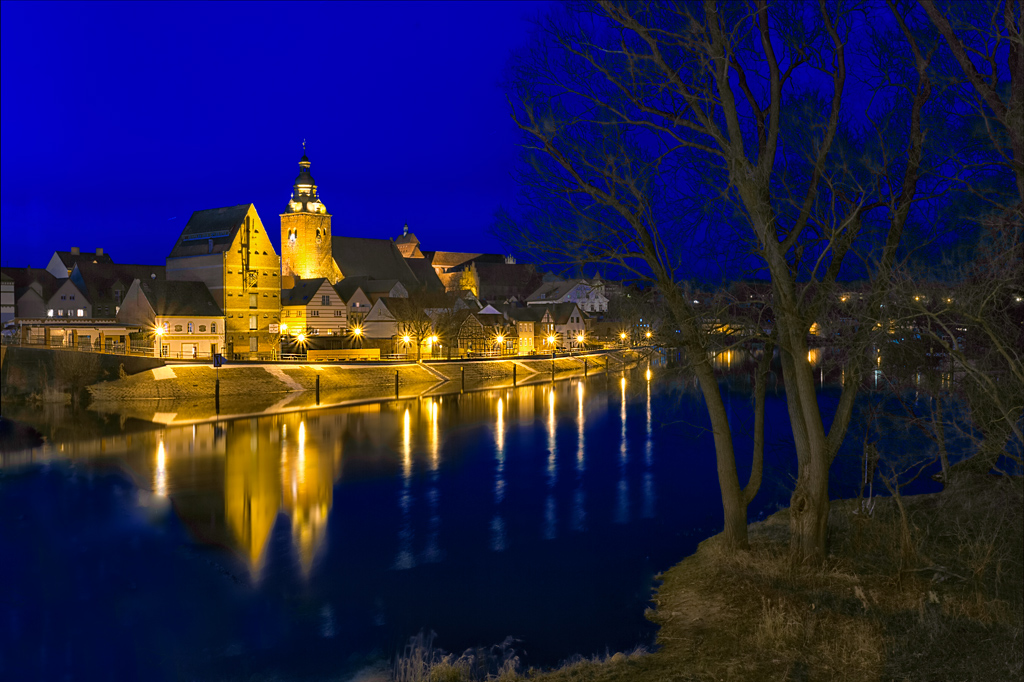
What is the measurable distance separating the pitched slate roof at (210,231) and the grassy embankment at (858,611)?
2333 inches

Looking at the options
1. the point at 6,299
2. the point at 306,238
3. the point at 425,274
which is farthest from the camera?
the point at 425,274

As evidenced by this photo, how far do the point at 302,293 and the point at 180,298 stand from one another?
496 inches

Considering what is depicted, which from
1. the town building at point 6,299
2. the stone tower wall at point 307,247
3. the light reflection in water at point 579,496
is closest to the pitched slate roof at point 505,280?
the stone tower wall at point 307,247

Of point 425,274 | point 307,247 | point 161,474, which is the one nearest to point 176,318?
point 161,474

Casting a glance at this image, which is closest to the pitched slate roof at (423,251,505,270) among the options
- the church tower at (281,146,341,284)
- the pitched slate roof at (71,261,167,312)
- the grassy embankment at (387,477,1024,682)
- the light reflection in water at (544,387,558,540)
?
the church tower at (281,146,341,284)

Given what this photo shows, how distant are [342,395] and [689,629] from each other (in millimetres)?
42799

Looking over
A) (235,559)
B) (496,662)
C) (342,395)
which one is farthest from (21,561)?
(342,395)

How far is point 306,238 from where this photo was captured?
91625mm

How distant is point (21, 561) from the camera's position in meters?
17.4

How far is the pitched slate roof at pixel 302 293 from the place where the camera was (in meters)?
69.2

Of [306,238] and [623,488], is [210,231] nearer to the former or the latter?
[306,238]

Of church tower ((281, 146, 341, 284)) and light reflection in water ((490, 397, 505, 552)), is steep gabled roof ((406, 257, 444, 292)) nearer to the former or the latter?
church tower ((281, 146, 341, 284))

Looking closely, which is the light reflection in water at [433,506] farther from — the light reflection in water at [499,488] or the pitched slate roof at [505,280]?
the pitched slate roof at [505,280]

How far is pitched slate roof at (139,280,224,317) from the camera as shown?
57688 millimetres
